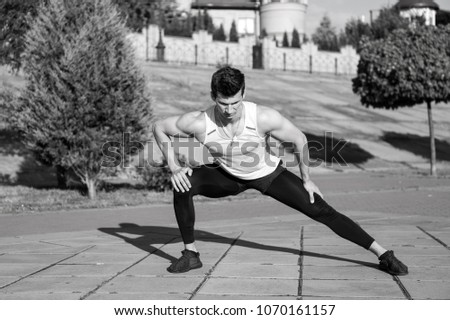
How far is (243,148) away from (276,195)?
0.49m

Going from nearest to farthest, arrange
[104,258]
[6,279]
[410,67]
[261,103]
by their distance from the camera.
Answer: [6,279], [104,258], [410,67], [261,103]

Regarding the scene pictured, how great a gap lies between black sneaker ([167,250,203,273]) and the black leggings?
216 millimetres

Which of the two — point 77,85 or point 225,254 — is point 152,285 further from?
point 77,85

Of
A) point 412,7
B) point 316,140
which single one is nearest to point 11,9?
point 316,140

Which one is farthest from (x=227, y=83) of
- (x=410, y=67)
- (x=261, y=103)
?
(x=261, y=103)

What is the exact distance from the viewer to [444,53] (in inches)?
659

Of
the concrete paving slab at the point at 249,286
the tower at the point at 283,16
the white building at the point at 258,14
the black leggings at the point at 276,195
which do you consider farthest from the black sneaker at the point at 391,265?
the tower at the point at 283,16

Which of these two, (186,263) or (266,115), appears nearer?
(266,115)

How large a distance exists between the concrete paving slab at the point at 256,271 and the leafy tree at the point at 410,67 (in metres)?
12.4

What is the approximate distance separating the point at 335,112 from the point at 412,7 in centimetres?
4259

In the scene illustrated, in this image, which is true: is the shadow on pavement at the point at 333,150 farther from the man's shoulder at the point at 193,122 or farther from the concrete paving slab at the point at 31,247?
the man's shoulder at the point at 193,122

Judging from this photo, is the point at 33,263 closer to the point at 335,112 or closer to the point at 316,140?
Answer: the point at 316,140

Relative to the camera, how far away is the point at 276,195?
17.1ft

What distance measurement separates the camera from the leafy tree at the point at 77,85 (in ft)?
35.2
